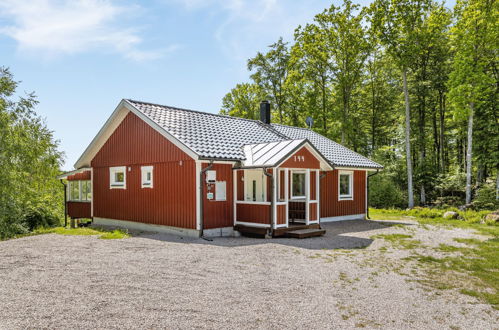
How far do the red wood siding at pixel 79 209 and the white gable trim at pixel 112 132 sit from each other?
1795mm

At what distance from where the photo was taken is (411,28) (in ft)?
74.0

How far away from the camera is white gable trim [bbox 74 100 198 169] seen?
12.5 m

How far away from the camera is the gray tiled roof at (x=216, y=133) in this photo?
12727mm

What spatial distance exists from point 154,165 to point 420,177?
19.4 meters

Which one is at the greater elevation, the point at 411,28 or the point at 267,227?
the point at 411,28

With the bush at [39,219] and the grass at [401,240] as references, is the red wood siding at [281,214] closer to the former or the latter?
the grass at [401,240]

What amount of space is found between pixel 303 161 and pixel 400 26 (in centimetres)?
1471

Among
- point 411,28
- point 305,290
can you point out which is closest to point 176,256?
point 305,290

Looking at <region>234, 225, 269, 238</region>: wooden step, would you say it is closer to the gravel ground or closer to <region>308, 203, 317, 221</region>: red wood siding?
the gravel ground

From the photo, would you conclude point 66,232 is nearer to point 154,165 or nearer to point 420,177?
point 154,165

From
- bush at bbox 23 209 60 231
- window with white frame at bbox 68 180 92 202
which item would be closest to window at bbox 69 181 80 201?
window with white frame at bbox 68 180 92 202

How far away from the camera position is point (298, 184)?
15781mm

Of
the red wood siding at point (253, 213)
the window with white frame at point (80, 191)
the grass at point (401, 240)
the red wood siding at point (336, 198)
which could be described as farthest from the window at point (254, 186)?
the window with white frame at point (80, 191)

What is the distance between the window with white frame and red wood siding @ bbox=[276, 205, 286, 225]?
10151 mm
